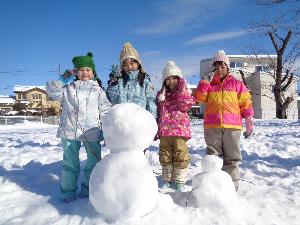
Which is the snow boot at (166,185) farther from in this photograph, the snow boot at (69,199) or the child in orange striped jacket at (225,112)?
the snow boot at (69,199)

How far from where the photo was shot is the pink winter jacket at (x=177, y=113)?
14.6 feet

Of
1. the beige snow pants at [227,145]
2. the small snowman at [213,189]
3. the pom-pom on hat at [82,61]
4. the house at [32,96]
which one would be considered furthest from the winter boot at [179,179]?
the house at [32,96]

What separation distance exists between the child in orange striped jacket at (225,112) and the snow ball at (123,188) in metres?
1.43

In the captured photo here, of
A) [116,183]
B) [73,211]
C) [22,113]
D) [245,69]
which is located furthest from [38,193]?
[22,113]

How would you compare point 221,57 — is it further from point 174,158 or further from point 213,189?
point 213,189

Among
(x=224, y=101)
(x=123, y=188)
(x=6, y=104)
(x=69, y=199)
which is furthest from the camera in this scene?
(x=6, y=104)

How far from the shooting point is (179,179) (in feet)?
14.6

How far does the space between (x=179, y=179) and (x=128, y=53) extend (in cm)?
161

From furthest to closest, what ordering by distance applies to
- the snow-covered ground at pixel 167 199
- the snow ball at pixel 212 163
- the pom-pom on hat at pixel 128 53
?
the pom-pom on hat at pixel 128 53, the snow ball at pixel 212 163, the snow-covered ground at pixel 167 199

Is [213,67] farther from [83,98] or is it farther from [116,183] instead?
[116,183]

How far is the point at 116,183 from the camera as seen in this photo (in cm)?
325

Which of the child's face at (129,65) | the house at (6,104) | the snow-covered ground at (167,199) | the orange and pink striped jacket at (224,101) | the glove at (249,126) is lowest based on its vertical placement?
the snow-covered ground at (167,199)

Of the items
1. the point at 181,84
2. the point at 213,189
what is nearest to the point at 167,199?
the point at 213,189

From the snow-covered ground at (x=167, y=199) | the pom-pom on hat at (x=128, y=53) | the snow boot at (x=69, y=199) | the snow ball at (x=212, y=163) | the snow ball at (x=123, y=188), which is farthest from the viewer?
the pom-pom on hat at (x=128, y=53)
